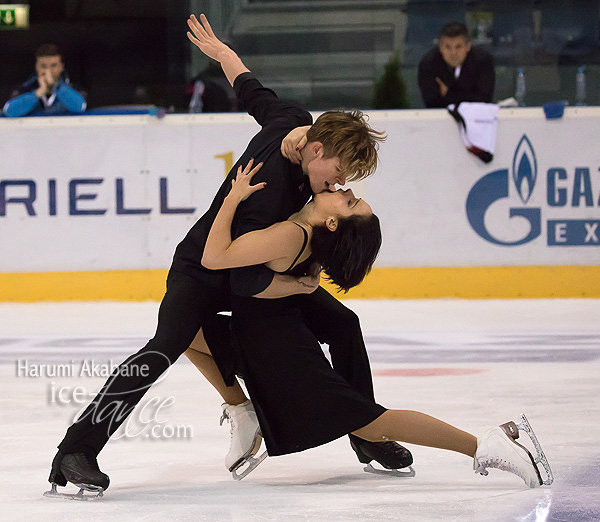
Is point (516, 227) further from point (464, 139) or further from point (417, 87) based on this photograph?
point (417, 87)

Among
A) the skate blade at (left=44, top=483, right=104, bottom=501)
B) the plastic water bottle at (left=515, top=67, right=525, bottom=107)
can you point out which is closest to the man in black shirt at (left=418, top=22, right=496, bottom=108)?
the plastic water bottle at (left=515, top=67, right=525, bottom=107)

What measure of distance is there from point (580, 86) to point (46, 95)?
3.93 meters

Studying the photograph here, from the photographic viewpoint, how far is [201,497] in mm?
2500

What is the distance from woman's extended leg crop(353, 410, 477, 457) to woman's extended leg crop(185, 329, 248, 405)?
0.44 meters

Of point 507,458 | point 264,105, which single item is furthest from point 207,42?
point 507,458

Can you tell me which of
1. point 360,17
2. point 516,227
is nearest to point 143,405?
point 516,227

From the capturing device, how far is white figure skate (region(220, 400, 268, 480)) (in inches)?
107

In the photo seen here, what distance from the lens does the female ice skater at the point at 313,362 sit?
2498mm

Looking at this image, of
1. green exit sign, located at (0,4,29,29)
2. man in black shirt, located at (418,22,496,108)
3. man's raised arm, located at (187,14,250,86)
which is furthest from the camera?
green exit sign, located at (0,4,29,29)

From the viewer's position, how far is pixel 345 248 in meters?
2.50

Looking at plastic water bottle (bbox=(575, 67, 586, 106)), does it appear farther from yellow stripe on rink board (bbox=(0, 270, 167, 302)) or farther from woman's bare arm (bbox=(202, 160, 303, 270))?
woman's bare arm (bbox=(202, 160, 303, 270))

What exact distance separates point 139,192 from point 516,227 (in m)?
2.60

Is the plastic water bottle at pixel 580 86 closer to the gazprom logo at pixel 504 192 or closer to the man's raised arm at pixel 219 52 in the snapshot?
the gazprom logo at pixel 504 192

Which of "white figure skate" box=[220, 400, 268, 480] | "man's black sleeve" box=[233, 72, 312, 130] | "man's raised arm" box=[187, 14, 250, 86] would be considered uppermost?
"man's raised arm" box=[187, 14, 250, 86]
